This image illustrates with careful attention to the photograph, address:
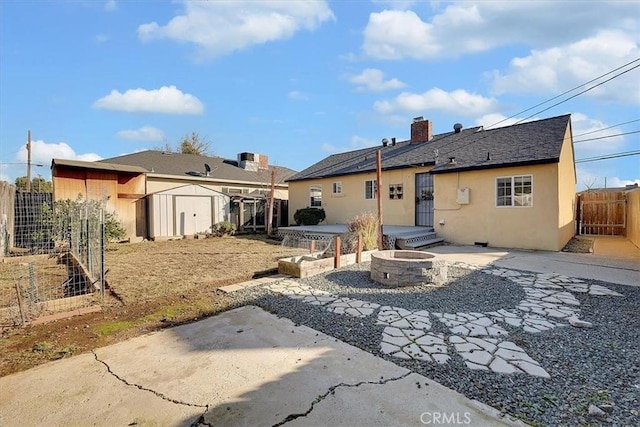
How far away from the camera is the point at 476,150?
11.6 m

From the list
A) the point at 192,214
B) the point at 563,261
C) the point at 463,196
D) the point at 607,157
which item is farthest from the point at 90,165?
the point at 607,157

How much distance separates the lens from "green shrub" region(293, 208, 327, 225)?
606 inches

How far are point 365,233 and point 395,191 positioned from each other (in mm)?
5527

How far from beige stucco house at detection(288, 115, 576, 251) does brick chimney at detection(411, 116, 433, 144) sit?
0.05 metres

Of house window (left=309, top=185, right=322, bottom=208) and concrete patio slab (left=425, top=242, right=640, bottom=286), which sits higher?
house window (left=309, top=185, right=322, bottom=208)

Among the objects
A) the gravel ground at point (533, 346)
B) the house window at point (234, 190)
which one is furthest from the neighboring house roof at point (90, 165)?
the gravel ground at point (533, 346)

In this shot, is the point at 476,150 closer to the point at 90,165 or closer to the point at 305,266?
the point at 305,266

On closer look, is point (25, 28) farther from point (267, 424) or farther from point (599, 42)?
point (599, 42)

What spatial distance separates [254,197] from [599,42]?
14223mm

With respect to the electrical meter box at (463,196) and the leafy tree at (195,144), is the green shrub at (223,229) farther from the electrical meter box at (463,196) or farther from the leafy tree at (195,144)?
the leafy tree at (195,144)

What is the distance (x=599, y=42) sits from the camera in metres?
9.70

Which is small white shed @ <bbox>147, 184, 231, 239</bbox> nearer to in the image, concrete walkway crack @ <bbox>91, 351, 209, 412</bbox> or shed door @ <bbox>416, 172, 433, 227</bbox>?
shed door @ <bbox>416, 172, 433, 227</bbox>

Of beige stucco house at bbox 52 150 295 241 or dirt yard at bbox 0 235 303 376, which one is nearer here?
dirt yard at bbox 0 235 303 376

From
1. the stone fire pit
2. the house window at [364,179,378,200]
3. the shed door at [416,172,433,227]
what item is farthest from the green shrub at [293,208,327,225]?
the stone fire pit
